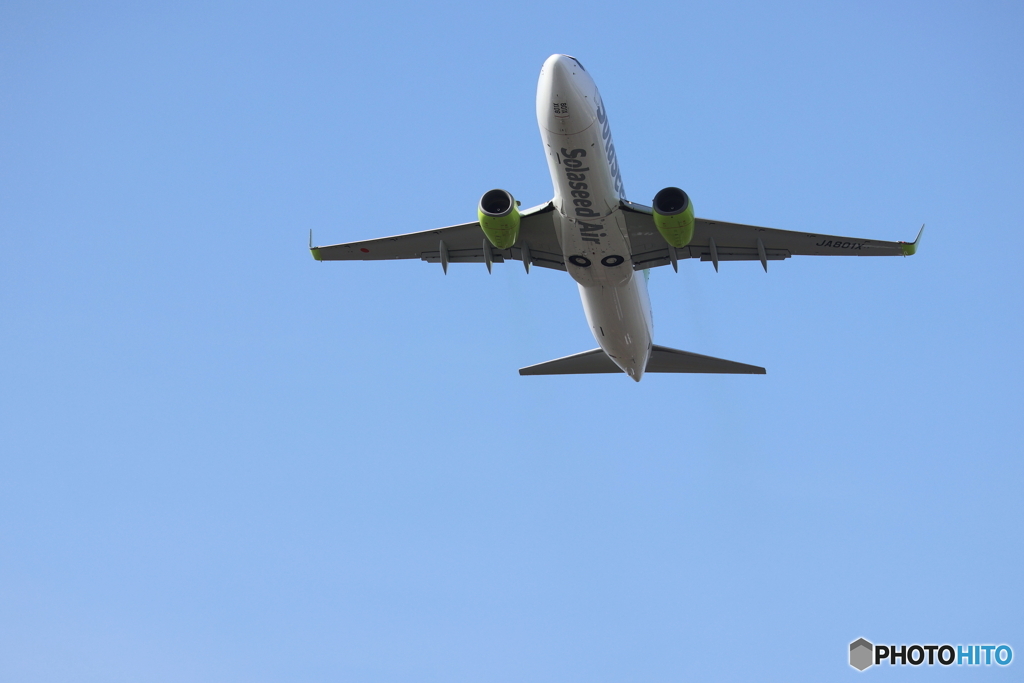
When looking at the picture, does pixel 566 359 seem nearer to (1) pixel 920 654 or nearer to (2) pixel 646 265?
(2) pixel 646 265

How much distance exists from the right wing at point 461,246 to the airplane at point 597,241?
0.04 m

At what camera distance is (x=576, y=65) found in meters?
28.9

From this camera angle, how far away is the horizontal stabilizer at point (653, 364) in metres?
36.5

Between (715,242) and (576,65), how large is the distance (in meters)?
8.61

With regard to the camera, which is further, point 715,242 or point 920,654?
point 715,242

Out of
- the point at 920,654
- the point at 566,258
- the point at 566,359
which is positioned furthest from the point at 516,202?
the point at 920,654

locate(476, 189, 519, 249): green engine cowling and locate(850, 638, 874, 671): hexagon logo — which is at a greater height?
locate(476, 189, 519, 249): green engine cowling

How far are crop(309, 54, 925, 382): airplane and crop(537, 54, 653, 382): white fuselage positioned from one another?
33 millimetres

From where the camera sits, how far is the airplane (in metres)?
28.9

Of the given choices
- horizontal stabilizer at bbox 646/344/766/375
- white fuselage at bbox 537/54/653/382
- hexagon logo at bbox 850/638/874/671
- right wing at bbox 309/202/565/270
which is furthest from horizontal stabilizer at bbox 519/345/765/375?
hexagon logo at bbox 850/638/874/671

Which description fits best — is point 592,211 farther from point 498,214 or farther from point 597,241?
point 498,214

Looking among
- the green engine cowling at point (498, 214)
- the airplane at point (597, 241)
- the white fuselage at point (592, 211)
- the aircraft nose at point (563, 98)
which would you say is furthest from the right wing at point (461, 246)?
the aircraft nose at point (563, 98)

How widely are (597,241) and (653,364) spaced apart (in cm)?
750

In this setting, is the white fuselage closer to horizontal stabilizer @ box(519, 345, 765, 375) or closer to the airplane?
the airplane
